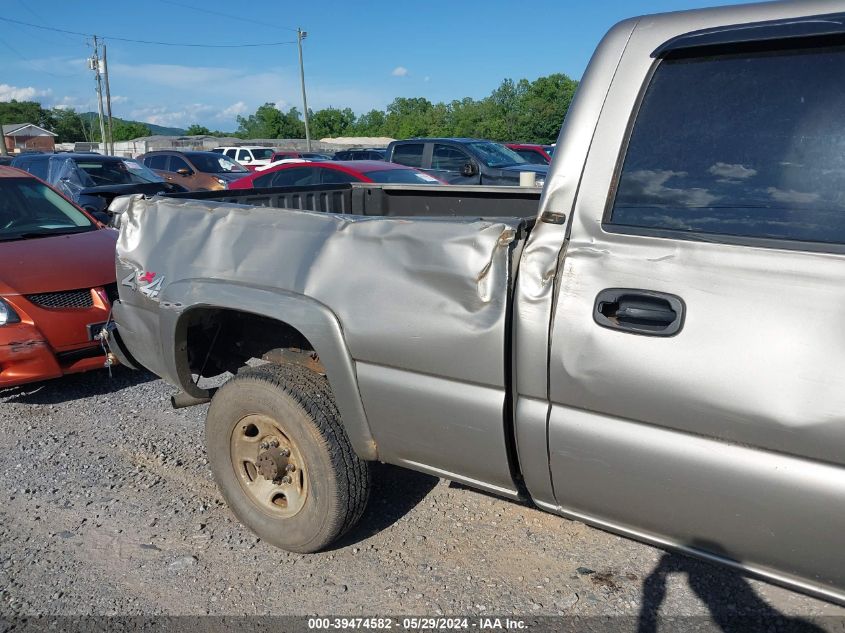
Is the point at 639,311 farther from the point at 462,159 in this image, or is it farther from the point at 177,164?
the point at 177,164

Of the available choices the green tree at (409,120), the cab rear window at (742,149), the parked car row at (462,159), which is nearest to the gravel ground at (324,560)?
the cab rear window at (742,149)

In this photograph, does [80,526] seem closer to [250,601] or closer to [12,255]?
[250,601]

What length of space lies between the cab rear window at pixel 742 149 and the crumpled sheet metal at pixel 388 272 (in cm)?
45

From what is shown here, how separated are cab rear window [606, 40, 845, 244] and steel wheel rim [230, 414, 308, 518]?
1743 mm

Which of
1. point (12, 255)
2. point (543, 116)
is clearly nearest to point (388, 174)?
point (12, 255)

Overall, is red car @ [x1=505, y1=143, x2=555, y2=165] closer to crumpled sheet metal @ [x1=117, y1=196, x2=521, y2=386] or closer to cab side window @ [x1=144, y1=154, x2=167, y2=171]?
cab side window @ [x1=144, y1=154, x2=167, y2=171]

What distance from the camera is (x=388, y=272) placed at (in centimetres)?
258

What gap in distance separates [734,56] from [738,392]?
0.96 metres

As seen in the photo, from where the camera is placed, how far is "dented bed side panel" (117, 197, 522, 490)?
237 cm

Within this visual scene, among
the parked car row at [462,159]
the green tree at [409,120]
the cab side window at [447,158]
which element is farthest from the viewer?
the green tree at [409,120]

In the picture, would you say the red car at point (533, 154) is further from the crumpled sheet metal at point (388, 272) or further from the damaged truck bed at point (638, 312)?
the damaged truck bed at point (638, 312)

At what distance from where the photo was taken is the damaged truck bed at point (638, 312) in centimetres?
191

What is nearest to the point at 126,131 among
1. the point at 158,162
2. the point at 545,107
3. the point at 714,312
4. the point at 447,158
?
the point at 545,107

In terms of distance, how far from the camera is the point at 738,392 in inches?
75.5
